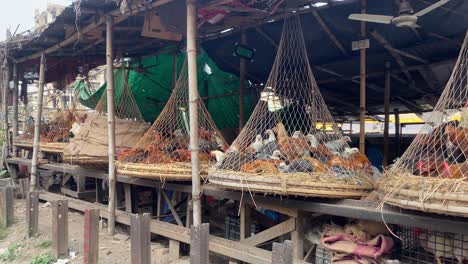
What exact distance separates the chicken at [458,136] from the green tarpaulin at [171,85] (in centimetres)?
482

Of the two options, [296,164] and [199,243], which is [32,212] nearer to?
Result: [199,243]

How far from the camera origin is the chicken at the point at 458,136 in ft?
8.24

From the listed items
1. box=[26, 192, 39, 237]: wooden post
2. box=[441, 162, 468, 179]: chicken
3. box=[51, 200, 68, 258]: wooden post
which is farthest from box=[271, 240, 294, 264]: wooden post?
box=[26, 192, 39, 237]: wooden post

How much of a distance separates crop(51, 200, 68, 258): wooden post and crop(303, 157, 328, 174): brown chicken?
336 cm

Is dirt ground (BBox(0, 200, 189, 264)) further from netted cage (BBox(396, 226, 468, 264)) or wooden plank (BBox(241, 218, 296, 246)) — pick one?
netted cage (BBox(396, 226, 468, 264))

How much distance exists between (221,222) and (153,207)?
1284 millimetres

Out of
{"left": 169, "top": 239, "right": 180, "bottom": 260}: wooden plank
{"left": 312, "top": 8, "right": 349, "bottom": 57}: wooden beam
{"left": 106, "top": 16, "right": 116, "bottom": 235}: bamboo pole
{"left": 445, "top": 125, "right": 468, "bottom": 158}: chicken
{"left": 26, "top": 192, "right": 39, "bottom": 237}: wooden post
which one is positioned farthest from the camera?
{"left": 26, "top": 192, "right": 39, "bottom": 237}: wooden post

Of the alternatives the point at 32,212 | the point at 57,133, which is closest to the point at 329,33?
the point at 32,212

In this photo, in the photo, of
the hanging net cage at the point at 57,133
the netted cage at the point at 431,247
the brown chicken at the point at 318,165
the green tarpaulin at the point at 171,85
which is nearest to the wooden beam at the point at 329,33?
the green tarpaulin at the point at 171,85

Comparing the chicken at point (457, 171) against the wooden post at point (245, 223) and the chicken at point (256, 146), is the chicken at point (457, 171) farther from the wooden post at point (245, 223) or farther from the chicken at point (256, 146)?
the wooden post at point (245, 223)

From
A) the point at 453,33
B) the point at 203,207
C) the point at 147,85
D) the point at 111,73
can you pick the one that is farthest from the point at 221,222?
the point at 453,33

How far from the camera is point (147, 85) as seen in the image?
7.73 metres

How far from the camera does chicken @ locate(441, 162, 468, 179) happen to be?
230 centimetres

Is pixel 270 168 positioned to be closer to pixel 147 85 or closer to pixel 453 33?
pixel 453 33
